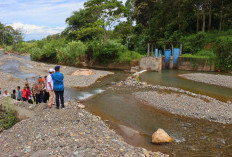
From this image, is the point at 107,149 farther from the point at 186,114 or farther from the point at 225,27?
the point at 225,27

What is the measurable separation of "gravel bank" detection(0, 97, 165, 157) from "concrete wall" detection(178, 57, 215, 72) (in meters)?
23.2

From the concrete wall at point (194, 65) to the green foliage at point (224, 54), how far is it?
117 cm

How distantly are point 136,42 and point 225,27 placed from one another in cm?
1790

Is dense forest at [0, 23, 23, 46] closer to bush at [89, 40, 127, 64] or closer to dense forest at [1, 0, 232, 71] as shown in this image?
dense forest at [1, 0, 232, 71]

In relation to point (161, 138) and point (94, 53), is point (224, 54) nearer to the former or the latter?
point (94, 53)

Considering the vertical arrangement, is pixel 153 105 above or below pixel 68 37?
below

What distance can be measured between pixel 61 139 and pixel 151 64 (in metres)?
23.2

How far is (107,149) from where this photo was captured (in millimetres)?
6047

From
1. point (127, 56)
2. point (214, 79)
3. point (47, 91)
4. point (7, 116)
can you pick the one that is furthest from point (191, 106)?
point (127, 56)

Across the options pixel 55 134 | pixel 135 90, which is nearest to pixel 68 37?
pixel 135 90

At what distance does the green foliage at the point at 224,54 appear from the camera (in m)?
25.1

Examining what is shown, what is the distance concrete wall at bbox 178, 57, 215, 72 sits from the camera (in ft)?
87.6

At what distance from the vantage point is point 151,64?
28.0 m

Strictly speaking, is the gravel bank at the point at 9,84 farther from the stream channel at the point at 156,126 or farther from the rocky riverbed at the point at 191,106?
the rocky riverbed at the point at 191,106
